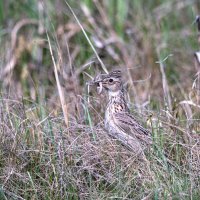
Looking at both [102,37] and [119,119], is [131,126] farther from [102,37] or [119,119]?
[102,37]

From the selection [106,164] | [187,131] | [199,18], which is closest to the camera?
[106,164]

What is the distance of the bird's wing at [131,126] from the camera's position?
557 centimetres

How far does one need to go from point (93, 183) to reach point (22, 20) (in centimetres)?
424

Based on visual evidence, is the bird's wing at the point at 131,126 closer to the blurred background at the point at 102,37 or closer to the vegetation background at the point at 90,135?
the vegetation background at the point at 90,135

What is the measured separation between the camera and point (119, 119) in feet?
19.2

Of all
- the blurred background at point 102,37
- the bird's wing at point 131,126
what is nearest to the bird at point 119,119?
the bird's wing at point 131,126

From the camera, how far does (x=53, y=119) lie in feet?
18.5

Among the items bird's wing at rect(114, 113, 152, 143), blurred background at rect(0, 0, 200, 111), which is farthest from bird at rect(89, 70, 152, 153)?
blurred background at rect(0, 0, 200, 111)

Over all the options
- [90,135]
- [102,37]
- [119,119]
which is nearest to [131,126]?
[119,119]

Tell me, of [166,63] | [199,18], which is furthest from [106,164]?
[166,63]

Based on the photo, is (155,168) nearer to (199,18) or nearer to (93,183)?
(93,183)

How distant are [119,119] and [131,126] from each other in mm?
207

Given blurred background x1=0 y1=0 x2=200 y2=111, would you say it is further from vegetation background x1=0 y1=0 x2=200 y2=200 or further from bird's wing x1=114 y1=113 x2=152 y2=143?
bird's wing x1=114 y1=113 x2=152 y2=143

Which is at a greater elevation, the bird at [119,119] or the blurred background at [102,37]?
the blurred background at [102,37]
